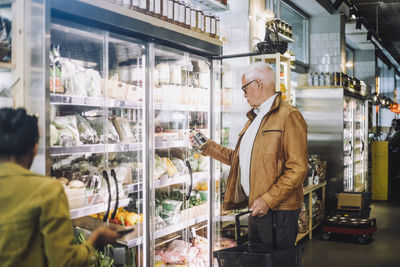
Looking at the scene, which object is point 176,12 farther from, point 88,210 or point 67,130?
point 88,210

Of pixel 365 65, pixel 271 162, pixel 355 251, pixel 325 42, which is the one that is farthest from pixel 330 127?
pixel 365 65

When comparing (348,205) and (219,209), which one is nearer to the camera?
(219,209)

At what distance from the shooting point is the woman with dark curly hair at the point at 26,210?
1387mm

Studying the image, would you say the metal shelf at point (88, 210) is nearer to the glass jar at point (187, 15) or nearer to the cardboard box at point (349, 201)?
the glass jar at point (187, 15)

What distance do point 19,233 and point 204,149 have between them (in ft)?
Result: 6.39

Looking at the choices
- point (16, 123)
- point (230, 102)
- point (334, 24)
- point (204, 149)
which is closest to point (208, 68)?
point (230, 102)

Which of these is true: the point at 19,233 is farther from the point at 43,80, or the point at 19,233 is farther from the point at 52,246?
the point at 43,80

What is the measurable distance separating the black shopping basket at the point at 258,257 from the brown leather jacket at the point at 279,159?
1.22 ft

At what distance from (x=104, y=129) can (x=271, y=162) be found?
1.09 metres

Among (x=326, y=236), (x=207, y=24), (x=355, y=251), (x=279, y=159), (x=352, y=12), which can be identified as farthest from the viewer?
(x=352, y=12)

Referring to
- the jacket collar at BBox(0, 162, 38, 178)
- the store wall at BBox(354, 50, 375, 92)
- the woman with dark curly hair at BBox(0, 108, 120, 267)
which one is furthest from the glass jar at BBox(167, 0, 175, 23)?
the store wall at BBox(354, 50, 375, 92)

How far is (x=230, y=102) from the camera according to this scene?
3910mm

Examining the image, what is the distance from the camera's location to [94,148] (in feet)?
8.41

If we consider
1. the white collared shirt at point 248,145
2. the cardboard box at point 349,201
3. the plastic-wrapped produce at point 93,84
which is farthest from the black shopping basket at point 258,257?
the cardboard box at point 349,201
